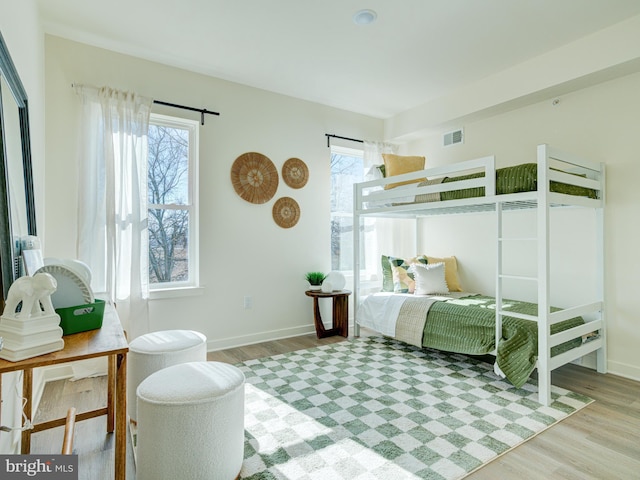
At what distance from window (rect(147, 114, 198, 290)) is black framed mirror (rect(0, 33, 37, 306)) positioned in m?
1.30

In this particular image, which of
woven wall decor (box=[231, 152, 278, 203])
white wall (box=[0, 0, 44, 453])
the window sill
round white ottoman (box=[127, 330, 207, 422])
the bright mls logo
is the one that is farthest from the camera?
woven wall decor (box=[231, 152, 278, 203])

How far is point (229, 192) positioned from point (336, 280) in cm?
142

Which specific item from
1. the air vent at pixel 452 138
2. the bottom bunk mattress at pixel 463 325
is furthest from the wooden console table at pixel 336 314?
the air vent at pixel 452 138

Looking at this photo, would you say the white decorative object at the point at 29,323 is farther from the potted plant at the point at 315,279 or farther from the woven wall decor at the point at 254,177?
the potted plant at the point at 315,279

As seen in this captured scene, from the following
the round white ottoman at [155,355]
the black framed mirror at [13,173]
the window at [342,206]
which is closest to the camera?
the black framed mirror at [13,173]

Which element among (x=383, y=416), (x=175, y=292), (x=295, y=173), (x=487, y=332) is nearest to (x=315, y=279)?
(x=295, y=173)

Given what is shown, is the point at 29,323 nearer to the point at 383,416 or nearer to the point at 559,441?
the point at 383,416

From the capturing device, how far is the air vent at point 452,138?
412 cm

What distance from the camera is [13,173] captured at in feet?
5.05

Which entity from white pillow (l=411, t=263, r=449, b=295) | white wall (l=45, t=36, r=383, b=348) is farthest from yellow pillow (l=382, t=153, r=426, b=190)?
white pillow (l=411, t=263, r=449, b=295)

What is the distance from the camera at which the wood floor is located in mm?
1660

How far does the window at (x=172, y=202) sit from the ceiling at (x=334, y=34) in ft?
2.01

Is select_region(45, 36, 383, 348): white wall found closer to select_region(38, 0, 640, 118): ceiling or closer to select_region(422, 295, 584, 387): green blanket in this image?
select_region(38, 0, 640, 118): ceiling

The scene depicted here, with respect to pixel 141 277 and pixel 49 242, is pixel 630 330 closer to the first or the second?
pixel 141 277
